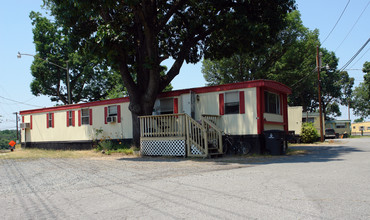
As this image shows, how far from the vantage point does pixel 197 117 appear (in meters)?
15.6

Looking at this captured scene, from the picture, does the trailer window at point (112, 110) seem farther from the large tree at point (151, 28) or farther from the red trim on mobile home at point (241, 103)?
the red trim on mobile home at point (241, 103)

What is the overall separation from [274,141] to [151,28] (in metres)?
7.68

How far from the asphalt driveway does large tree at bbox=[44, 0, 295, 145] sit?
713 cm

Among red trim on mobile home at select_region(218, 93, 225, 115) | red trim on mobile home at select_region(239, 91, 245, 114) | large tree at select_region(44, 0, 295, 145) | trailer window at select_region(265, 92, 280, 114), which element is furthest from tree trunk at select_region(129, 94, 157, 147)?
trailer window at select_region(265, 92, 280, 114)

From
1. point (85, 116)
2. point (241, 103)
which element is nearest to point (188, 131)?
point (241, 103)

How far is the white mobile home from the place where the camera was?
13602 millimetres

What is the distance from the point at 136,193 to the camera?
19.4 ft

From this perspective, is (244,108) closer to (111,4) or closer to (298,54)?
(111,4)

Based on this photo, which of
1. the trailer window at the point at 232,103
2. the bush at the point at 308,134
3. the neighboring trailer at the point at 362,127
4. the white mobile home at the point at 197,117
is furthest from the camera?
the neighboring trailer at the point at 362,127

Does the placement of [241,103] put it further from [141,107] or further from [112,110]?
[112,110]

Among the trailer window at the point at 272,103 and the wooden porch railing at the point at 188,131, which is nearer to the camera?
the wooden porch railing at the point at 188,131

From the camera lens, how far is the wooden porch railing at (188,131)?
13.1 meters

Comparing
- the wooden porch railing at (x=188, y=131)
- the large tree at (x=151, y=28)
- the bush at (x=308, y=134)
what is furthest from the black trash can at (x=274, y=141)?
the bush at (x=308, y=134)

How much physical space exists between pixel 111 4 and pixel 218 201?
9.87 meters
